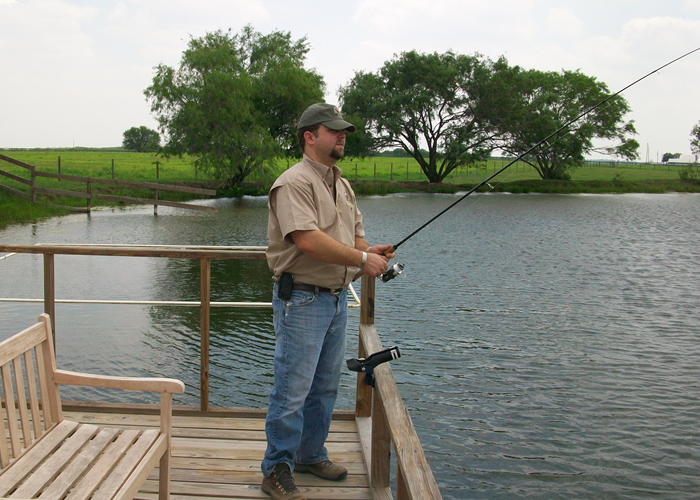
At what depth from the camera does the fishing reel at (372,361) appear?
3.03m

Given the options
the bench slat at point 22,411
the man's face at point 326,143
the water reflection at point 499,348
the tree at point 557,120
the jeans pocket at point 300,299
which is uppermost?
the tree at point 557,120

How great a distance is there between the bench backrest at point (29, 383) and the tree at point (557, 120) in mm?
40762

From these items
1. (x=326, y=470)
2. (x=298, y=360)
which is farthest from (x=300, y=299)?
(x=326, y=470)

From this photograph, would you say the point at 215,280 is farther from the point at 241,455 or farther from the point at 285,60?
the point at 285,60

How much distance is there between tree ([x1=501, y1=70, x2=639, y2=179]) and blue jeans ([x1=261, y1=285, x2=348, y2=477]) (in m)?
40.1

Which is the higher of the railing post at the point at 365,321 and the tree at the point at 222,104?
the tree at the point at 222,104

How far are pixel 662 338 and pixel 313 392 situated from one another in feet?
24.8

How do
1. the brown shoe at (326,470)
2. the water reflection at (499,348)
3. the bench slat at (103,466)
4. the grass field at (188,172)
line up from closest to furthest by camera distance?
the bench slat at (103,466), the brown shoe at (326,470), the water reflection at (499,348), the grass field at (188,172)

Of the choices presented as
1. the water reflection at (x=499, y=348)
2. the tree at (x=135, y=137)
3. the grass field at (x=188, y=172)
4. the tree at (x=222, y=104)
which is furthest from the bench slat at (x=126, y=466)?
the tree at (x=135, y=137)

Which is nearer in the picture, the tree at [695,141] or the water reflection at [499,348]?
the water reflection at [499,348]

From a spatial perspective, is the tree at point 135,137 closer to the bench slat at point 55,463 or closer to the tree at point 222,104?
the tree at point 222,104

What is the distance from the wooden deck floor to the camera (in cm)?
321

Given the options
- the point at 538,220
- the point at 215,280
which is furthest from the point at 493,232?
the point at 215,280

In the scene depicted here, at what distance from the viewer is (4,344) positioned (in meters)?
2.50
